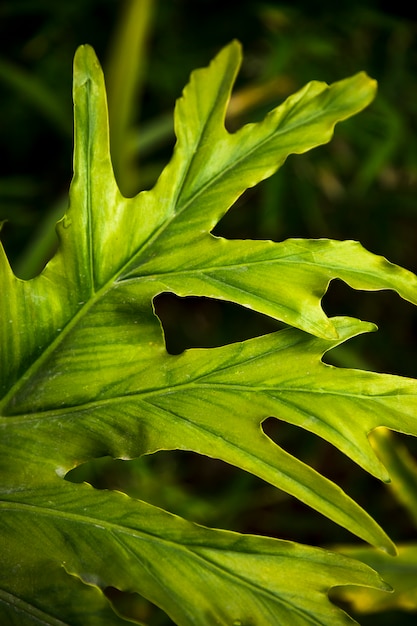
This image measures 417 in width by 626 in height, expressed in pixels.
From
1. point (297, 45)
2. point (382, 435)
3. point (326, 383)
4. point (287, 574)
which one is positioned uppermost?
point (297, 45)

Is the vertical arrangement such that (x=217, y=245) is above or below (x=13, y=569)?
above

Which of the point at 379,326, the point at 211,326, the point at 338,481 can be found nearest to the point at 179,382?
the point at 379,326

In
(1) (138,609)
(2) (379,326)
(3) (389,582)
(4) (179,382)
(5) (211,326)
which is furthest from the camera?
(5) (211,326)

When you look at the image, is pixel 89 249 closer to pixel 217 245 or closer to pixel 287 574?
pixel 217 245

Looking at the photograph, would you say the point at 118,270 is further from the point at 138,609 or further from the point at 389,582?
the point at 138,609

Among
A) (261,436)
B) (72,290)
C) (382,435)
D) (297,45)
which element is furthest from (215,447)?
(297,45)

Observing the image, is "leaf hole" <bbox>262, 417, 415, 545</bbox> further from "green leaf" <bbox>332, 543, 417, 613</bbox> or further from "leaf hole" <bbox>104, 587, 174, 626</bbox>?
"green leaf" <bbox>332, 543, 417, 613</bbox>

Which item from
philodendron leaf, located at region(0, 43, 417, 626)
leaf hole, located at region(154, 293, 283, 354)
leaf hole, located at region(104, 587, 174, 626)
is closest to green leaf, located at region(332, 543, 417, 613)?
philodendron leaf, located at region(0, 43, 417, 626)
